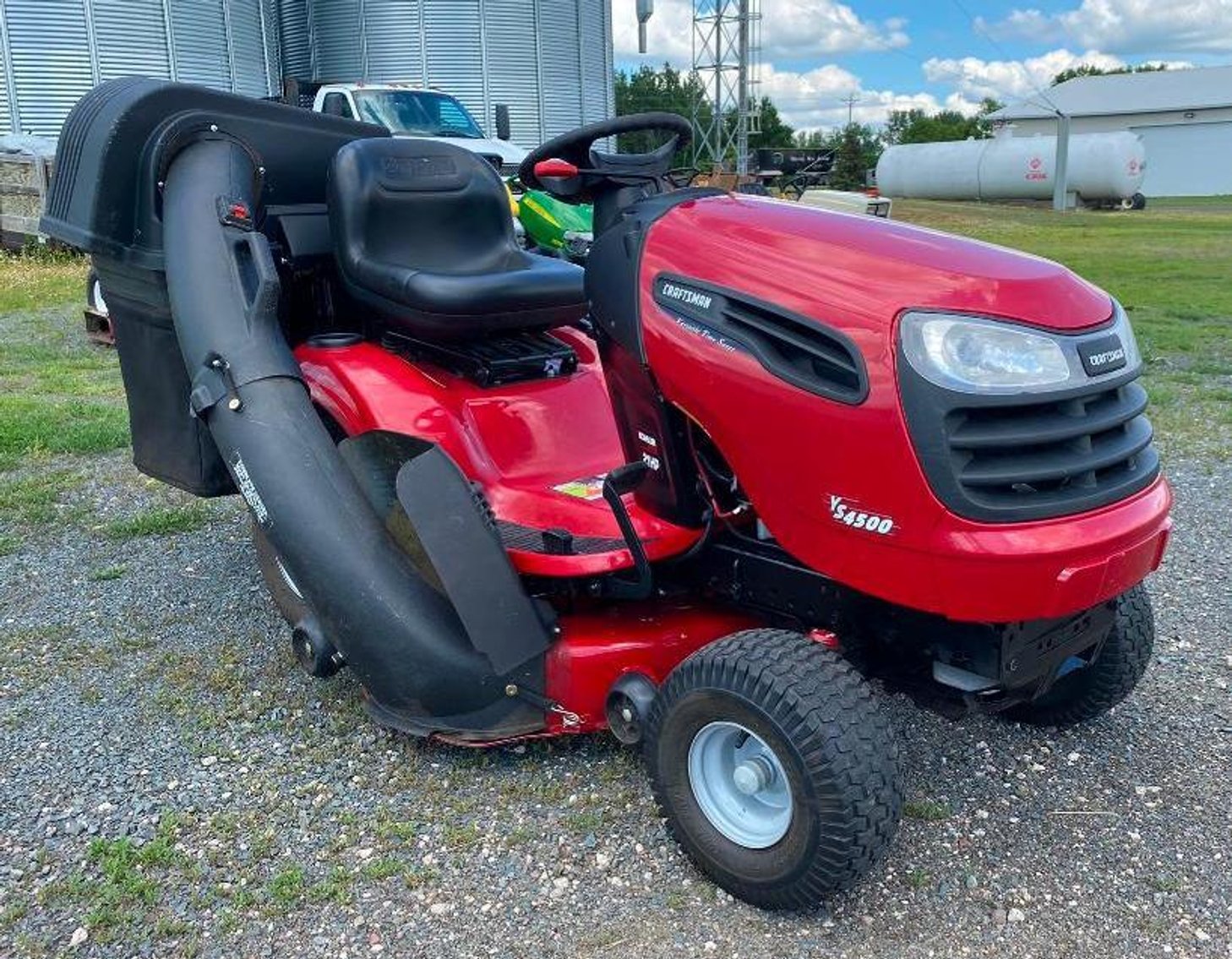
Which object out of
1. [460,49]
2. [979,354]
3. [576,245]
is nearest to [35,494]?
[576,245]

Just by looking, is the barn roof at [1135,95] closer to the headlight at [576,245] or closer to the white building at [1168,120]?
the white building at [1168,120]

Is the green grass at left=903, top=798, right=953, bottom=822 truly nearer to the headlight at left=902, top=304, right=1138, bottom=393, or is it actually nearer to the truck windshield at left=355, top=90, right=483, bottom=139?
the headlight at left=902, top=304, right=1138, bottom=393

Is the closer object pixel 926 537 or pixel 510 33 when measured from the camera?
pixel 926 537

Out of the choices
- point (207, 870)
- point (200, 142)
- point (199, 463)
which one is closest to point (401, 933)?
point (207, 870)

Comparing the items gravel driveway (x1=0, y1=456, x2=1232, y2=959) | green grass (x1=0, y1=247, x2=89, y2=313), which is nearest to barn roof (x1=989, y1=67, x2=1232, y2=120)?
green grass (x1=0, y1=247, x2=89, y2=313)

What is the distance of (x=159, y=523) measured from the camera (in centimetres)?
458

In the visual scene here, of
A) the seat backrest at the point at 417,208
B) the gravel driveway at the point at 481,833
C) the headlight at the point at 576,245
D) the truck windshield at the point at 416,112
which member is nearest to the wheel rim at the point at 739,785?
the gravel driveway at the point at 481,833

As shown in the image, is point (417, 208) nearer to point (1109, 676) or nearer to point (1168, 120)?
point (1109, 676)

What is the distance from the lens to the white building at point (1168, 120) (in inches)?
1978

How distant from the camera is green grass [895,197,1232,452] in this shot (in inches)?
257

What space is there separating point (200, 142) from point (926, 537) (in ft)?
7.77

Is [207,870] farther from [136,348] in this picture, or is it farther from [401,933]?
[136,348]

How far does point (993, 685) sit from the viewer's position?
89.7 inches

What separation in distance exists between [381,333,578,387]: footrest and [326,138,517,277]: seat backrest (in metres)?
0.24
